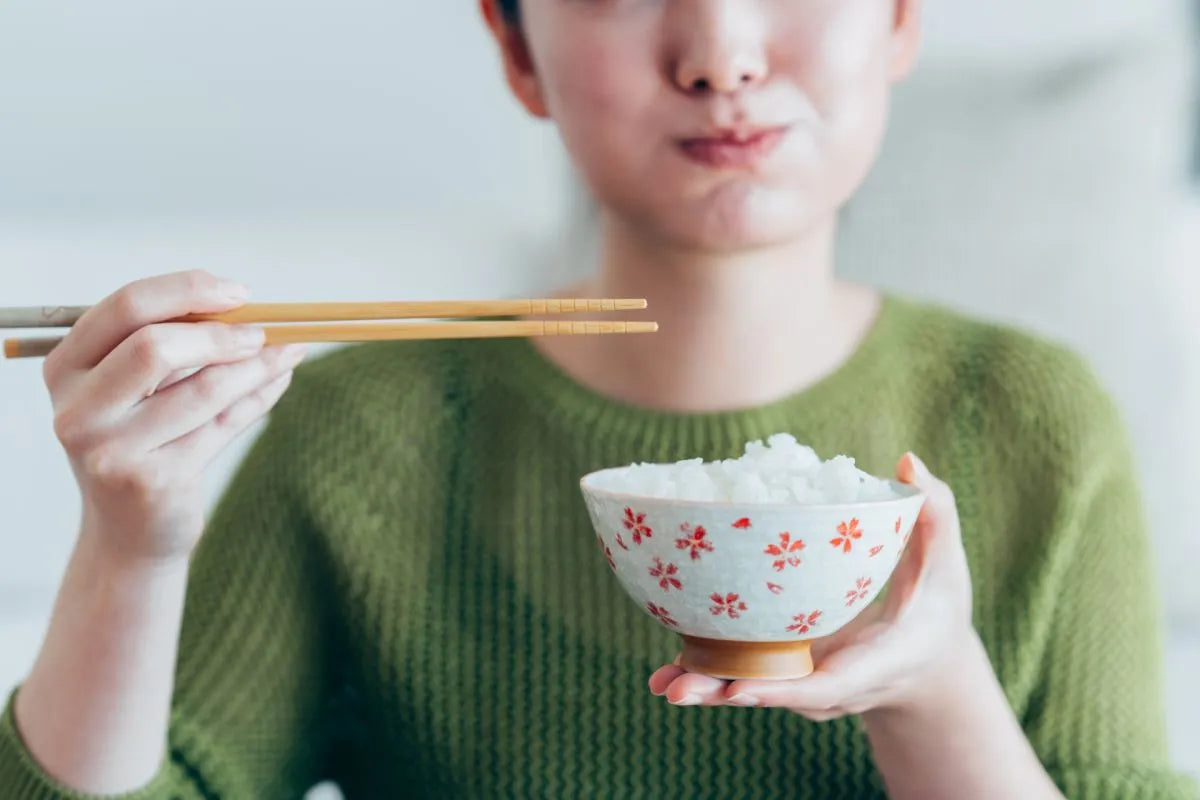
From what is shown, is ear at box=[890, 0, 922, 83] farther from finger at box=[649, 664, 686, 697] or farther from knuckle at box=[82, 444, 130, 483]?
knuckle at box=[82, 444, 130, 483]

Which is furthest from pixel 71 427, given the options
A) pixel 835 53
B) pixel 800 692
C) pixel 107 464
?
pixel 835 53

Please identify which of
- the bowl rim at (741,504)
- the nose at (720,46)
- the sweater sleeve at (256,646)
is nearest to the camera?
the bowl rim at (741,504)

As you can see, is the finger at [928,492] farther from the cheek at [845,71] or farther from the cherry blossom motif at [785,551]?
the cheek at [845,71]

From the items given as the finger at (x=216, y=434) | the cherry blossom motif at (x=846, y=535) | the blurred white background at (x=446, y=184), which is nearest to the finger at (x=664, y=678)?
the cherry blossom motif at (x=846, y=535)

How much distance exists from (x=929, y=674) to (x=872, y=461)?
0.89ft

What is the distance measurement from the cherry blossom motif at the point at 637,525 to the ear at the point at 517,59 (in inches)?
17.4

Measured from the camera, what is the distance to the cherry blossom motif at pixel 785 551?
2.17 ft

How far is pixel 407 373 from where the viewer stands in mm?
1113

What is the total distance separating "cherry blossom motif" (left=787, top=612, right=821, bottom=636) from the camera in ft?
2.26

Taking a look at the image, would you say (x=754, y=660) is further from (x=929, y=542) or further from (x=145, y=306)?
(x=145, y=306)

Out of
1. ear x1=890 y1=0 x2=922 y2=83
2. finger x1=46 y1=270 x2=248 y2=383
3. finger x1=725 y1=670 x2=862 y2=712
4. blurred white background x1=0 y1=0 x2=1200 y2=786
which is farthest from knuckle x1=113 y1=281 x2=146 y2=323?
blurred white background x1=0 y1=0 x2=1200 y2=786

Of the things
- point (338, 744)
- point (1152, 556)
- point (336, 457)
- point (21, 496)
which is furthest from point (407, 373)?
point (21, 496)

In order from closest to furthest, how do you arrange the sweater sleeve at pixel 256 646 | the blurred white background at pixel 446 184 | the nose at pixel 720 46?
1. the nose at pixel 720 46
2. the sweater sleeve at pixel 256 646
3. the blurred white background at pixel 446 184

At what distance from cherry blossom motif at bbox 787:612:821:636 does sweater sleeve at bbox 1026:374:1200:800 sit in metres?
0.34
